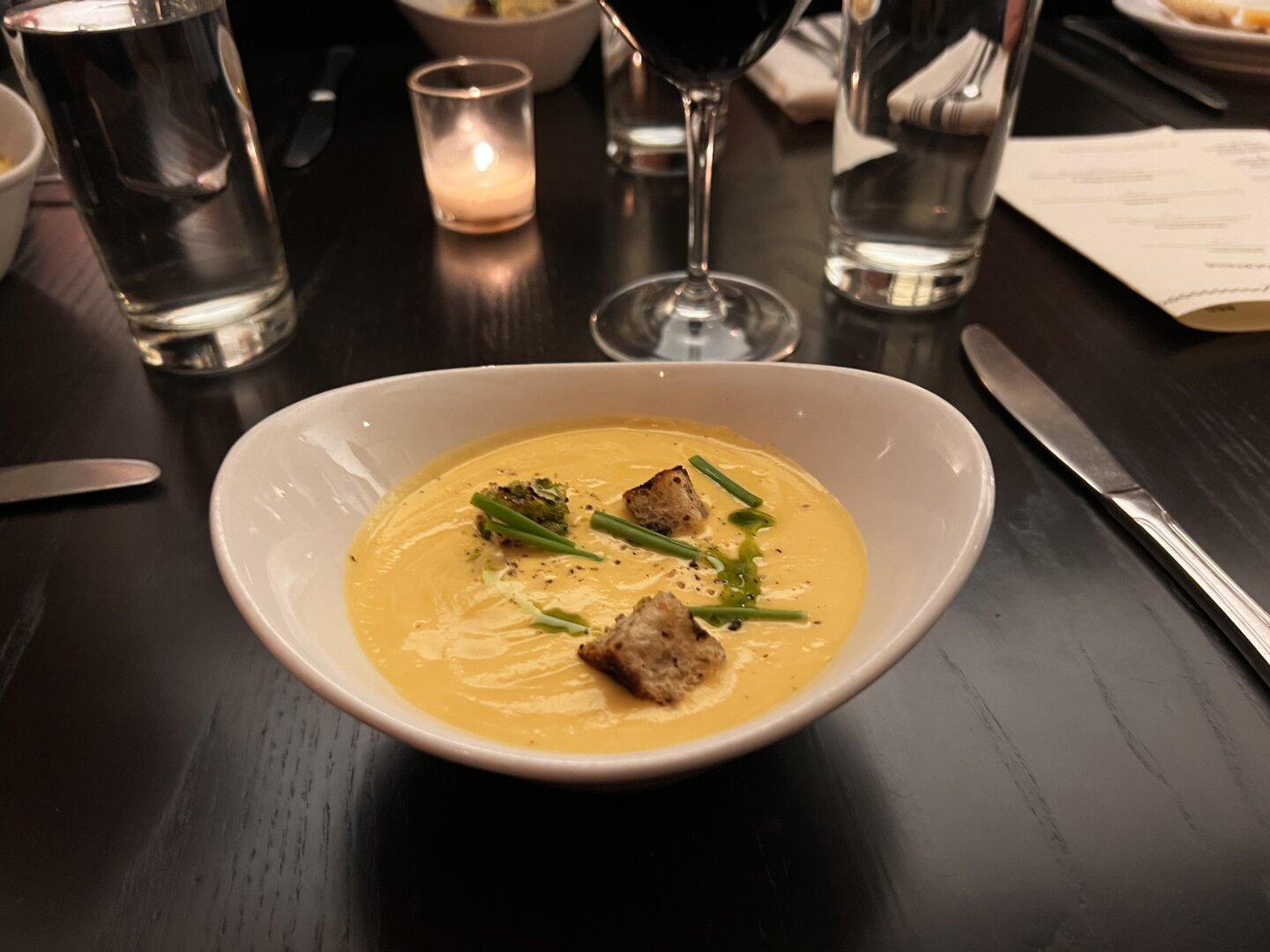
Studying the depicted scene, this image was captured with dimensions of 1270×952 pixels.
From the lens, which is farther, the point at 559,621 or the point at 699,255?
the point at 699,255

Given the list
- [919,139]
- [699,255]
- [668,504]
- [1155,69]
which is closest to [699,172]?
[699,255]

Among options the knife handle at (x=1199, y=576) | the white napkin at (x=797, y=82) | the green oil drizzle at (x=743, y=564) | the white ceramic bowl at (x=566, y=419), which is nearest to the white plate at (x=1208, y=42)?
the white napkin at (x=797, y=82)

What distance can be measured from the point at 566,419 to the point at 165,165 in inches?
20.8

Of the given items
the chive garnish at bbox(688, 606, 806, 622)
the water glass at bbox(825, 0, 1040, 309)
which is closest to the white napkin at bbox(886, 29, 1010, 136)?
the water glass at bbox(825, 0, 1040, 309)

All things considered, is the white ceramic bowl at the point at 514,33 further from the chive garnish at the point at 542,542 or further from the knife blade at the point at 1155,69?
the chive garnish at the point at 542,542

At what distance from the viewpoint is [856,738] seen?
0.65 meters

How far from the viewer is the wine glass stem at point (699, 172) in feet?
3.45

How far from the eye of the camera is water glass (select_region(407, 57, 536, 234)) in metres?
1.35

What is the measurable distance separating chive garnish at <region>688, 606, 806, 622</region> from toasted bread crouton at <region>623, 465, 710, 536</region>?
0.09 meters

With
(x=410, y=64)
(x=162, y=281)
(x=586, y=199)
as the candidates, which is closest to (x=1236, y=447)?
(x=586, y=199)

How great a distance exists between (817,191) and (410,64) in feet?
3.42

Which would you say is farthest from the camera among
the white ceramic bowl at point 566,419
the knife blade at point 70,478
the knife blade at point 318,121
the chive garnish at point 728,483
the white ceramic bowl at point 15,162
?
the knife blade at point 318,121

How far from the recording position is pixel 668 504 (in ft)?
2.28

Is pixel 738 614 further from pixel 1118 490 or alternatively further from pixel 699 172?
pixel 699 172
